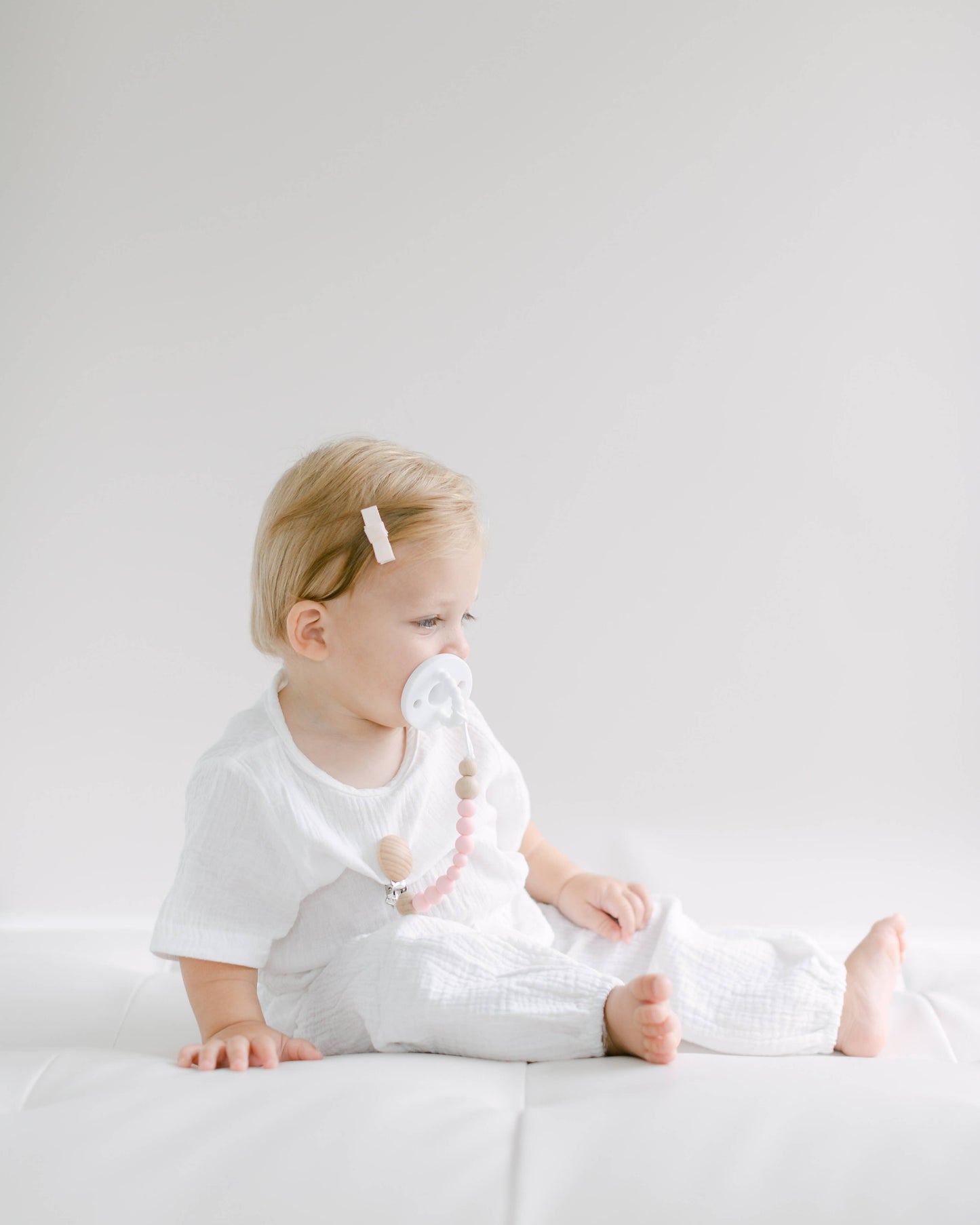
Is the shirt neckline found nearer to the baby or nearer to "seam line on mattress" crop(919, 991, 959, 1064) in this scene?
the baby

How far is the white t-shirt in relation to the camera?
124 cm

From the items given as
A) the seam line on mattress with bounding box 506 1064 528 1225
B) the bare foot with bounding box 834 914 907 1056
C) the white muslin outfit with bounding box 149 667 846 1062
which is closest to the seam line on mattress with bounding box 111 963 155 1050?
the white muslin outfit with bounding box 149 667 846 1062

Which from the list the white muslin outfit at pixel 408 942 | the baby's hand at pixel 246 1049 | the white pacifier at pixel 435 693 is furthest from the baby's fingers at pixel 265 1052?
the white pacifier at pixel 435 693

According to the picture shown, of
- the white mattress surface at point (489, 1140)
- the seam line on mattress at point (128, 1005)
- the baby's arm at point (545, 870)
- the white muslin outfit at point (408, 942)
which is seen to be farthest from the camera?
the baby's arm at point (545, 870)

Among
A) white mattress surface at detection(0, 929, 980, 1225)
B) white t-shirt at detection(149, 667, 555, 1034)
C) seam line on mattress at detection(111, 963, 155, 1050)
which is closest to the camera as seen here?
white mattress surface at detection(0, 929, 980, 1225)

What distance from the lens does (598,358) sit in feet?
7.14

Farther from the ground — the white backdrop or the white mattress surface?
the white backdrop

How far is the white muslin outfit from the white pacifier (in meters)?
0.03

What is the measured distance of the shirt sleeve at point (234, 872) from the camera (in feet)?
4.02

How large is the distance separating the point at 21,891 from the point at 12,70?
1.30 meters

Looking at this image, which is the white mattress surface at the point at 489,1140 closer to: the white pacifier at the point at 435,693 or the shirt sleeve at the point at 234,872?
the shirt sleeve at the point at 234,872

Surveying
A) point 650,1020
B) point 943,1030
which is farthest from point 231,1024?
point 943,1030

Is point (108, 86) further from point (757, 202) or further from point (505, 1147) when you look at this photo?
point (505, 1147)

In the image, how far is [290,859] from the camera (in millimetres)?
1269
